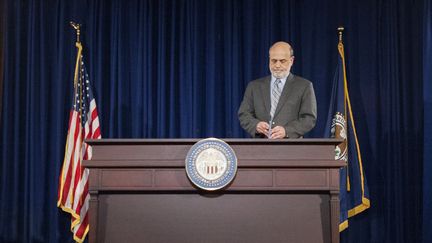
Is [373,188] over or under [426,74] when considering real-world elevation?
under

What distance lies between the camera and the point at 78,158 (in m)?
5.53

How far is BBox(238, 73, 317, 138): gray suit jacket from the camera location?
4.29m

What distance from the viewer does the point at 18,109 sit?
6.14 metres

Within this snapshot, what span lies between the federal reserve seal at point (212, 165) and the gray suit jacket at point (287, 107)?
2.40 ft

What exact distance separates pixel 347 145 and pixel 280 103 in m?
1.64

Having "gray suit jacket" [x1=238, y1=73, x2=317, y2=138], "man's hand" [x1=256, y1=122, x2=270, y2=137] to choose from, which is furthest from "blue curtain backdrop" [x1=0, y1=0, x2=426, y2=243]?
"man's hand" [x1=256, y1=122, x2=270, y2=137]

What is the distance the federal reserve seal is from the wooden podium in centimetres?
8

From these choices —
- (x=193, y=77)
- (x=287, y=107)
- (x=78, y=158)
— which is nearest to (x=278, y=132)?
(x=287, y=107)

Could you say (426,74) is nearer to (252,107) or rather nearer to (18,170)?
(252,107)

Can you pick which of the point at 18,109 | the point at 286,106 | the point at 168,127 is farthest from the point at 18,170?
the point at 286,106

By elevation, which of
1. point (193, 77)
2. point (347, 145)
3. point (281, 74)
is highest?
point (193, 77)

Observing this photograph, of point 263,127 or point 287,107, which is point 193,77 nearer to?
point 287,107

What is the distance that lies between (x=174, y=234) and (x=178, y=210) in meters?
→ 0.15

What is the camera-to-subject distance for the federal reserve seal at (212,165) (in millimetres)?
3590
